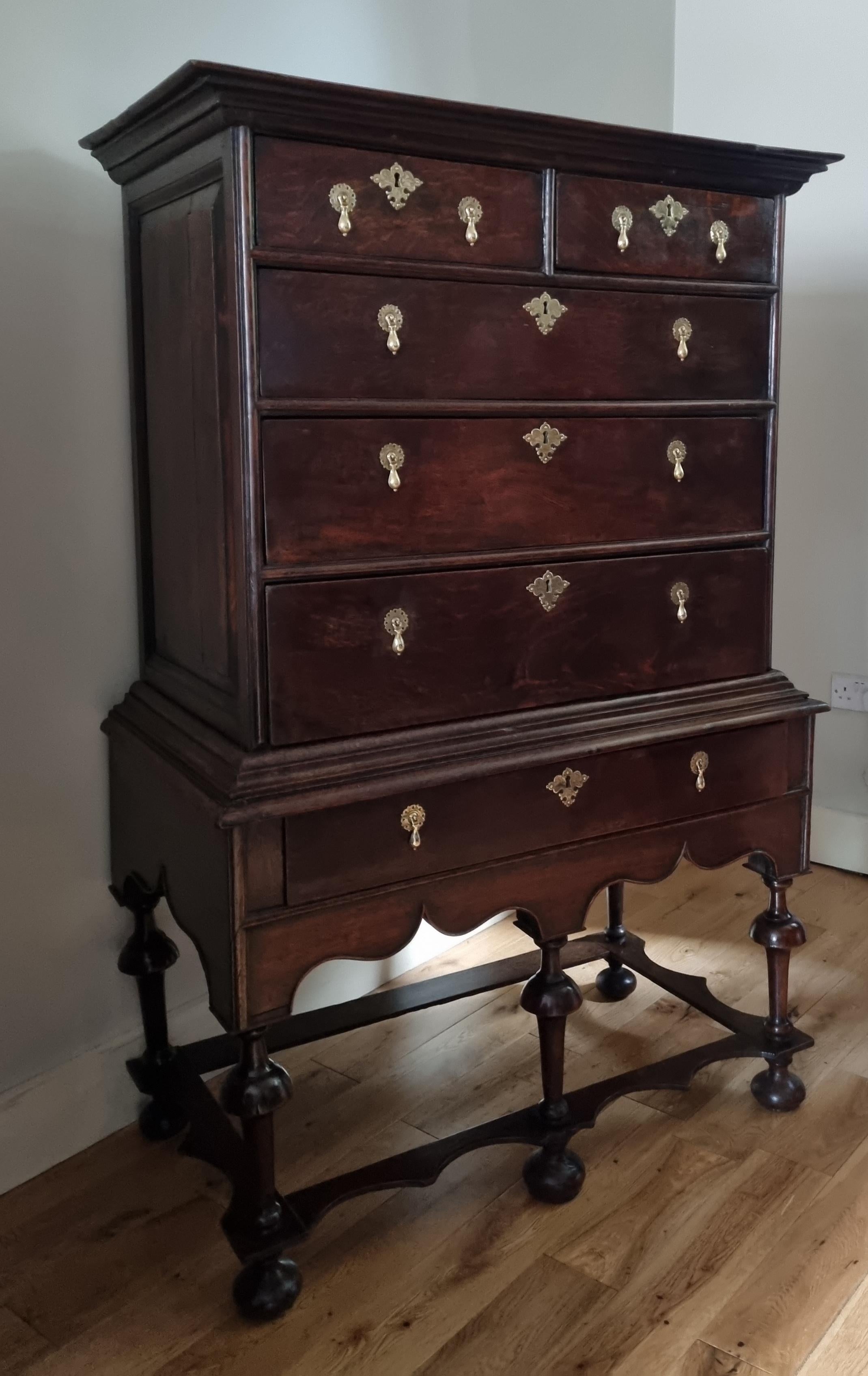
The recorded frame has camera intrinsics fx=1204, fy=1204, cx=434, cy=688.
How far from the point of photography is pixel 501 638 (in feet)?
5.55

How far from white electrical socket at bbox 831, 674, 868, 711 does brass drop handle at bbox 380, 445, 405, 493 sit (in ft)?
5.92

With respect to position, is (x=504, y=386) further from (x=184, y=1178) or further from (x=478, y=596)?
(x=184, y=1178)

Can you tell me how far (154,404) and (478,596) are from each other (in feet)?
1.87

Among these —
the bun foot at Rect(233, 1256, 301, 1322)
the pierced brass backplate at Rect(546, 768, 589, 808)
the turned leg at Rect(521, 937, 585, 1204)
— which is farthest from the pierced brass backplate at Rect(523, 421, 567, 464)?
the bun foot at Rect(233, 1256, 301, 1322)

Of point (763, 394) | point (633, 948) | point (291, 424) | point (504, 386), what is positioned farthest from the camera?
point (633, 948)

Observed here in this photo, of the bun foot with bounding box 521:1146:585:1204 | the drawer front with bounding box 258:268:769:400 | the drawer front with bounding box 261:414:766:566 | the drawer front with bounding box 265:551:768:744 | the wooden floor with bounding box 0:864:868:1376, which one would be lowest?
the wooden floor with bounding box 0:864:868:1376

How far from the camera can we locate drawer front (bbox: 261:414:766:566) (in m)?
1.51

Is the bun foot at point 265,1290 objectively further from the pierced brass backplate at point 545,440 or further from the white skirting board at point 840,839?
the white skirting board at point 840,839

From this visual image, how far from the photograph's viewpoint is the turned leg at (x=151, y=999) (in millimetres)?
1928

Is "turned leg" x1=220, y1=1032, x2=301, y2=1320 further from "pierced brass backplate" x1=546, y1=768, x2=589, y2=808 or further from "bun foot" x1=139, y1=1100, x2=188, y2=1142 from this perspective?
"pierced brass backplate" x1=546, y1=768, x2=589, y2=808

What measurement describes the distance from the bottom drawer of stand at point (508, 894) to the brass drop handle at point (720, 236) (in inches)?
33.6

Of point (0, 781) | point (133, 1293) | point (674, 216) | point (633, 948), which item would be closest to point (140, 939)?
point (0, 781)

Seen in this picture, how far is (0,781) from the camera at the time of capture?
182cm

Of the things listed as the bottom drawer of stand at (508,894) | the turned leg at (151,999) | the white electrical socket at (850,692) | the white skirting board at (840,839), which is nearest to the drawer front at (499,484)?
the bottom drawer of stand at (508,894)
